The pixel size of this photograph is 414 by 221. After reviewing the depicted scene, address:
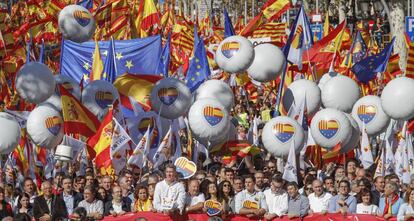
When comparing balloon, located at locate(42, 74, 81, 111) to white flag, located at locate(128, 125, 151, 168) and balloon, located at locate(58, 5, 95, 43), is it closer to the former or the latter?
white flag, located at locate(128, 125, 151, 168)

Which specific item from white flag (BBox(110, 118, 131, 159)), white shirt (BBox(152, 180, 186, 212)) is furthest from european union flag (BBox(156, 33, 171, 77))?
white shirt (BBox(152, 180, 186, 212))

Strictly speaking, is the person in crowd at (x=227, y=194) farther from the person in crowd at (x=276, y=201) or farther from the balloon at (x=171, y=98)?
the balloon at (x=171, y=98)

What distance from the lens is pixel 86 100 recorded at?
21.8 metres

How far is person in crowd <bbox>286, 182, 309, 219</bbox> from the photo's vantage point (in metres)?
17.3

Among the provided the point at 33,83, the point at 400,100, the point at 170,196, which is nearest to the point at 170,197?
the point at 170,196

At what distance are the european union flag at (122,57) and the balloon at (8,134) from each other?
7275mm

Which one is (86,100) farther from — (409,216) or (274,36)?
(274,36)

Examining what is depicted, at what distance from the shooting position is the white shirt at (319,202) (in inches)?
691

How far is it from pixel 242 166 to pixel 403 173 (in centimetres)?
252

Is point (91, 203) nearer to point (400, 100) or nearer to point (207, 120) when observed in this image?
point (207, 120)

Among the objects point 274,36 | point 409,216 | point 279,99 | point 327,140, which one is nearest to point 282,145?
point 327,140

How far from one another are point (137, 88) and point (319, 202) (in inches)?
231

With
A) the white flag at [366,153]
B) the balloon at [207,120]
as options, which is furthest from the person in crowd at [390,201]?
the balloon at [207,120]

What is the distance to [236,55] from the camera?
74.9 feet
